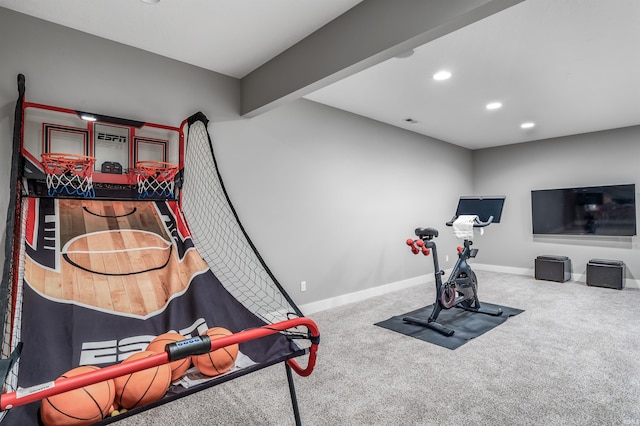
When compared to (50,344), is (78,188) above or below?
above

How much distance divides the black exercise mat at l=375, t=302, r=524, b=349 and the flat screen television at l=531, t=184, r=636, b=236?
2.63 m

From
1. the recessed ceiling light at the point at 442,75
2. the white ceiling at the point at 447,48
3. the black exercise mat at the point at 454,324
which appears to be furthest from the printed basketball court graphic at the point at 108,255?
the recessed ceiling light at the point at 442,75

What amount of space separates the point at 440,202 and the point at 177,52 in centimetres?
469

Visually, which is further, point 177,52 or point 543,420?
point 177,52

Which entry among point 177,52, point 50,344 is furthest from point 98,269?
point 177,52

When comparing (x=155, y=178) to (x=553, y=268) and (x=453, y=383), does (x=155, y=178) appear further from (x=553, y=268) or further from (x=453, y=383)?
(x=553, y=268)

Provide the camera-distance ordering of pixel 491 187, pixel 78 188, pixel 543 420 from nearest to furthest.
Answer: pixel 543 420
pixel 78 188
pixel 491 187

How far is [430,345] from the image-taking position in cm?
303

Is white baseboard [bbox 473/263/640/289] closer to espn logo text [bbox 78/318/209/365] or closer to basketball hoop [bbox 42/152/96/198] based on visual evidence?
espn logo text [bbox 78/318/209/365]

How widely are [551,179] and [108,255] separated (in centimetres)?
657

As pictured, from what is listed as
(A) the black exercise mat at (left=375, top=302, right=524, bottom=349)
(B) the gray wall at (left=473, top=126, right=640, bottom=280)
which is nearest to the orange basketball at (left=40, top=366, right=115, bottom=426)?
(A) the black exercise mat at (left=375, top=302, right=524, bottom=349)

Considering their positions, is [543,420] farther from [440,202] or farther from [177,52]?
[440,202]

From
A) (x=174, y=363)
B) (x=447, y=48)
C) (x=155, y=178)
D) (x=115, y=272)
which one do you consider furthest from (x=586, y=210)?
(x=115, y=272)

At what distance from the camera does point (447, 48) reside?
272 cm
